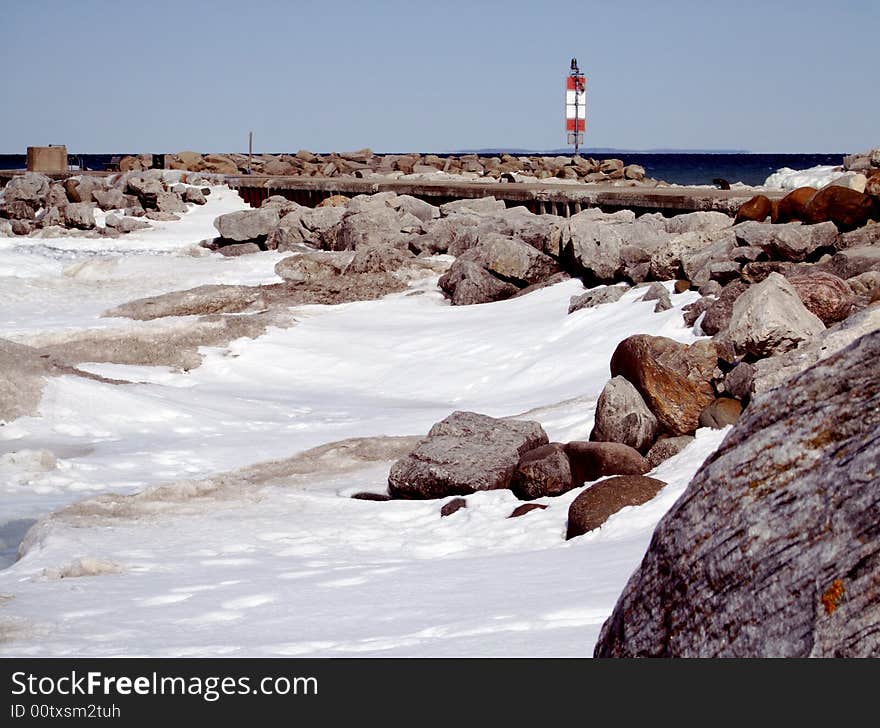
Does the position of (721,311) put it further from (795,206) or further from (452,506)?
(452,506)

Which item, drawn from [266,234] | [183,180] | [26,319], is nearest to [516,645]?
[26,319]

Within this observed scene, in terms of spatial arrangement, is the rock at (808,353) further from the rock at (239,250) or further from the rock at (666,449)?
the rock at (239,250)

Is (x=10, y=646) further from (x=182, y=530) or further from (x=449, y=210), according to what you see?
(x=449, y=210)

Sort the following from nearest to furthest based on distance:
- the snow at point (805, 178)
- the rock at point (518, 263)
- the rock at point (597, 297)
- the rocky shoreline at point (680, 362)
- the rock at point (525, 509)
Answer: the rocky shoreline at point (680, 362) < the rock at point (525, 509) < the rock at point (597, 297) < the rock at point (518, 263) < the snow at point (805, 178)

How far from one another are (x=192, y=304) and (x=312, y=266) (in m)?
2.78

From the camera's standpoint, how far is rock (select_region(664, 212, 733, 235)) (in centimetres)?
1473

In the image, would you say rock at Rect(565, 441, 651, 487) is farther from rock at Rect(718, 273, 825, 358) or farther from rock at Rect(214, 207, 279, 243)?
rock at Rect(214, 207, 279, 243)

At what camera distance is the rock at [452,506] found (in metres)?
7.70

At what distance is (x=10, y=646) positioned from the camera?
191 inches

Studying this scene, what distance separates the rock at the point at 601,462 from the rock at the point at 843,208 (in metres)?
5.96

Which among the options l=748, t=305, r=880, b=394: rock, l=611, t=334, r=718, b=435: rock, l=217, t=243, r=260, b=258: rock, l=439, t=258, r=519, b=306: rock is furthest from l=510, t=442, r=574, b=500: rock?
l=217, t=243, r=260, b=258: rock

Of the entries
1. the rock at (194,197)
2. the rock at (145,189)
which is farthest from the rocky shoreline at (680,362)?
the rock at (194,197)

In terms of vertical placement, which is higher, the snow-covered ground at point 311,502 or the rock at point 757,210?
the rock at point 757,210

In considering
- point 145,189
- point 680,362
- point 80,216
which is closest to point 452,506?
point 680,362
